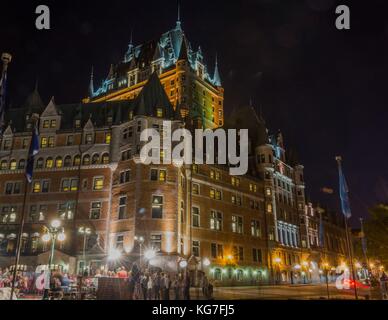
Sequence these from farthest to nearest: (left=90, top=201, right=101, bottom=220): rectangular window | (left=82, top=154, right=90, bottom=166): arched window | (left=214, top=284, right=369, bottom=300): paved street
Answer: (left=82, top=154, right=90, bottom=166): arched window, (left=90, top=201, right=101, bottom=220): rectangular window, (left=214, top=284, right=369, bottom=300): paved street

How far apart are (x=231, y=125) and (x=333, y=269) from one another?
142ft

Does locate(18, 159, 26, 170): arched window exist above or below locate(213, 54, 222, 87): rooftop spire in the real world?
below

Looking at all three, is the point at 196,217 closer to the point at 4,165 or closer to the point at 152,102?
the point at 152,102

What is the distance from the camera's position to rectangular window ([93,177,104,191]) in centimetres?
4597

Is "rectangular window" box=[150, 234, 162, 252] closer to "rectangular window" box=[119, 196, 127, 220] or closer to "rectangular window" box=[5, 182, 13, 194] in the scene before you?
"rectangular window" box=[119, 196, 127, 220]

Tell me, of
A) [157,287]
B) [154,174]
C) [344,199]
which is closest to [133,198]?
[154,174]

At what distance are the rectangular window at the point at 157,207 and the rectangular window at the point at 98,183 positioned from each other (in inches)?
299

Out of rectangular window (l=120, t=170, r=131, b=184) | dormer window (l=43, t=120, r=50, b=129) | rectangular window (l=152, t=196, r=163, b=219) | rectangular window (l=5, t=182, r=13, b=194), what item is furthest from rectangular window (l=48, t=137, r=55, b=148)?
rectangular window (l=152, t=196, r=163, b=219)

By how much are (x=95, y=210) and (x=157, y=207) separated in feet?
26.6

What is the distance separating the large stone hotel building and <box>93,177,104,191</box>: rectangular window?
0.13m

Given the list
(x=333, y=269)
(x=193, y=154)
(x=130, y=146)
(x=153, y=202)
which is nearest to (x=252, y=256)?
(x=193, y=154)

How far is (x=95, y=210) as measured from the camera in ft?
148

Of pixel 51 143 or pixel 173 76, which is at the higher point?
pixel 173 76
